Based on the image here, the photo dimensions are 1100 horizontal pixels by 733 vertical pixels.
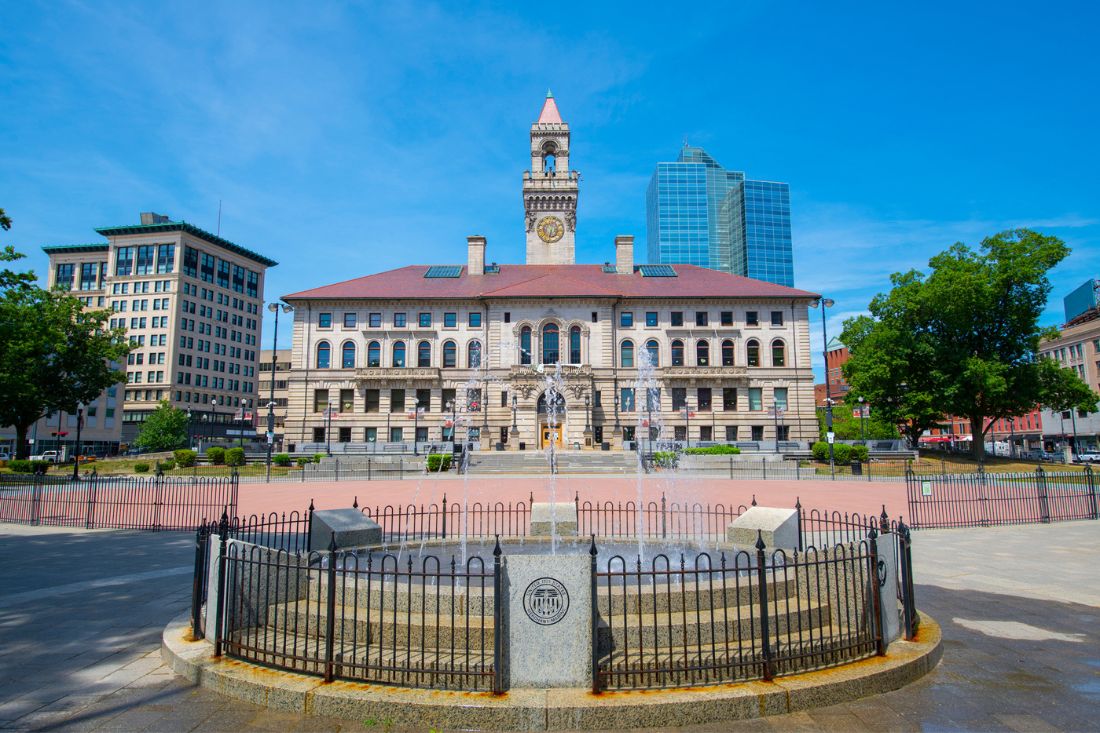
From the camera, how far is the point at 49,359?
1759 inches

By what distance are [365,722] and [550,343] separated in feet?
168

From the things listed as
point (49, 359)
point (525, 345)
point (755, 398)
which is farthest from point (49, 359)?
point (755, 398)

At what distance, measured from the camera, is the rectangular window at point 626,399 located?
54938mm

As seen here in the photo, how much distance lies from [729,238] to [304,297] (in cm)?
13769

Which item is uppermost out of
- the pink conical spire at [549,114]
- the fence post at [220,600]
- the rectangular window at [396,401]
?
the pink conical spire at [549,114]

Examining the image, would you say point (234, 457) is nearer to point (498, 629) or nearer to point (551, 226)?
point (551, 226)

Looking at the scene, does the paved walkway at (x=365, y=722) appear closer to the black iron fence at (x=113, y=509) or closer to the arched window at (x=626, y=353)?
the black iron fence at (x=113, y=509)

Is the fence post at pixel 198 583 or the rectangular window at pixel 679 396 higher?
the rectangular window at pixel 679 396

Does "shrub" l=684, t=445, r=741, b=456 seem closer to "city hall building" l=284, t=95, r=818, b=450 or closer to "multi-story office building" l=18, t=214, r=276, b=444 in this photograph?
"city hall building" l=284, t=95, r=818, b=450

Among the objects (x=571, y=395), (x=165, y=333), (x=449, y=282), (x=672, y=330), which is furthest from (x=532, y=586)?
(x=165, y=333)

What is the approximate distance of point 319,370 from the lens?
56875mm

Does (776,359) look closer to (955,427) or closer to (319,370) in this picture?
(319,370)

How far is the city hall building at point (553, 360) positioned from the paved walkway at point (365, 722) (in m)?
42.6

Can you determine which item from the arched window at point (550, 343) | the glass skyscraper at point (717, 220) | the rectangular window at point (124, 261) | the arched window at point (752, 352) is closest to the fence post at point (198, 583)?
the arched window at point (550, 343)
